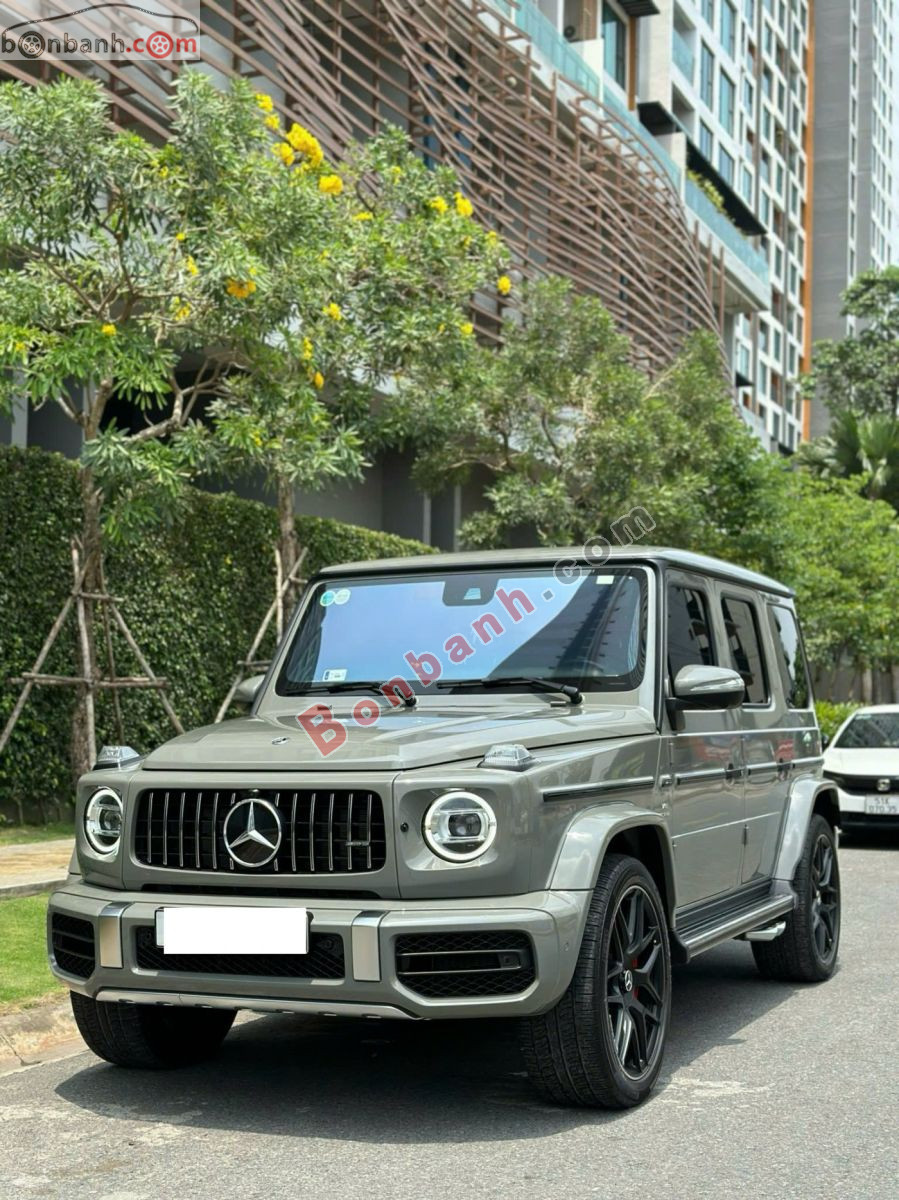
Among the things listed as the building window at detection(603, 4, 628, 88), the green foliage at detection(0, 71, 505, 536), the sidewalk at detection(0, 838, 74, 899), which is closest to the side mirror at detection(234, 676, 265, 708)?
the sidewalk at detection(0, 838, 74, 899)

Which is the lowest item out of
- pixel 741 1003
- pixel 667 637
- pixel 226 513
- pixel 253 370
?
pixel 741 1003

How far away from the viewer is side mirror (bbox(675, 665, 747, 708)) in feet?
18.2

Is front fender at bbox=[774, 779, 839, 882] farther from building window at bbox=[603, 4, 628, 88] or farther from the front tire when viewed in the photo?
building window at bbox=[603, 4, 628, 88]

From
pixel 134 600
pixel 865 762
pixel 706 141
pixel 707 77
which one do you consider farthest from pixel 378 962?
pixel 707 77

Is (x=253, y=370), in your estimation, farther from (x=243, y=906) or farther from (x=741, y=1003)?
(x=243, y=906)

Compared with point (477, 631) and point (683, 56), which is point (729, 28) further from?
point (477, 631)

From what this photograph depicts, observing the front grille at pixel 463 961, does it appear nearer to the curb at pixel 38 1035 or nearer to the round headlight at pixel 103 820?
the round headlight at pixel 103 820

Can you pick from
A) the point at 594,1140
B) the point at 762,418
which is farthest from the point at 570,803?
the point at 762,418

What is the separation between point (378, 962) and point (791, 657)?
409 centimetres

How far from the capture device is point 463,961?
4441 millimetres

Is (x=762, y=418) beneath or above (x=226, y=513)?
above

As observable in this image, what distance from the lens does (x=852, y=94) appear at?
79.2m

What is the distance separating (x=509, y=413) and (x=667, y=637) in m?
14.0

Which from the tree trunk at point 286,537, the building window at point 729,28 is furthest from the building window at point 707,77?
the tree trunk at point 286,537
